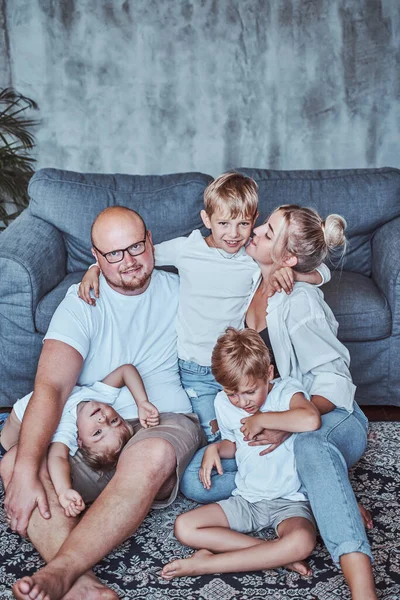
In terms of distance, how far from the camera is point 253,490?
2102mm

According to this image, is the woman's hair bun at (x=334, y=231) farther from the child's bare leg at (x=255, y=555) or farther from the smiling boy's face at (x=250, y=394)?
the child's bare leg at (x=255, y=555)

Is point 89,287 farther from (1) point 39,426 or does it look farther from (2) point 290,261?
(2) point 290,261

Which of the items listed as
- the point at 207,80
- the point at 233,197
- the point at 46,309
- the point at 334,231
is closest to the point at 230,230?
the point at 233,197

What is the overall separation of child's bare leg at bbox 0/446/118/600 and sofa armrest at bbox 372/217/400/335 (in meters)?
1.60

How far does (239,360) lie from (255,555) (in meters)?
0.53

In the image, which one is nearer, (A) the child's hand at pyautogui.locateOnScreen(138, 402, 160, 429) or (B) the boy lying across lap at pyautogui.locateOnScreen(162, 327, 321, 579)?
(B) the boy lying across lap at pyautogui.locateOnScreen(162, 327, 321, 579)

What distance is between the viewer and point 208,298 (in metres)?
2.40

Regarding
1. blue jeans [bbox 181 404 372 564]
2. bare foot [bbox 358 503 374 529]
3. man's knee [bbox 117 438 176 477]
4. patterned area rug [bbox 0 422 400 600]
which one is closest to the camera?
blue jeans [bbox 181 404 372 564]

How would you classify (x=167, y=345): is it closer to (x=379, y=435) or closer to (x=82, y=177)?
(x=379, y=435)

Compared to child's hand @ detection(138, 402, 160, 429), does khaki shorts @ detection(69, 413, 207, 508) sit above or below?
below

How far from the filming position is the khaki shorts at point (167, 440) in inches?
83.6

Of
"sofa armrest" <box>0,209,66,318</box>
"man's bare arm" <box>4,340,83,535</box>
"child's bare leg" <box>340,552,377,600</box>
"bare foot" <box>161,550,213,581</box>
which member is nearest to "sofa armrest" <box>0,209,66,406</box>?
"sofa armrest" <box>0,209,66,318</box>

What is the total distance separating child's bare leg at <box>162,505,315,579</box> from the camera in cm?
192

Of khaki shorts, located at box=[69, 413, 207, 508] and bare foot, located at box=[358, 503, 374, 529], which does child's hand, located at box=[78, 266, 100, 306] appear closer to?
khaki shorts, located at box=[69, 413, 207, 508]
